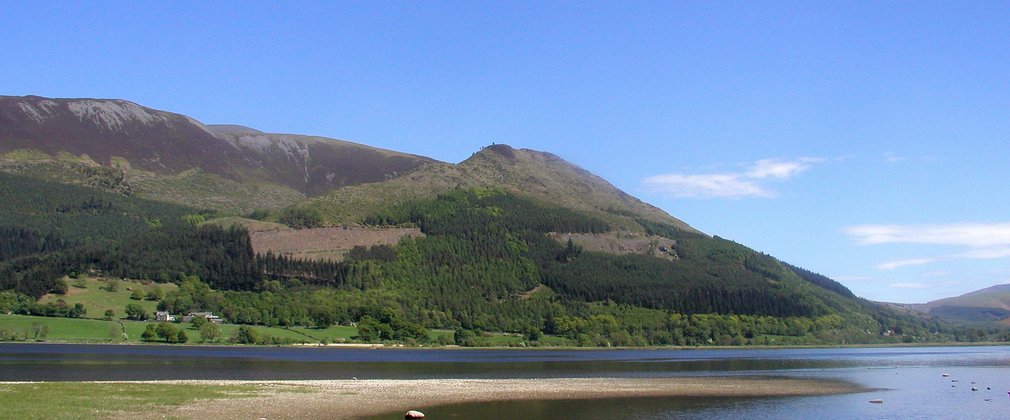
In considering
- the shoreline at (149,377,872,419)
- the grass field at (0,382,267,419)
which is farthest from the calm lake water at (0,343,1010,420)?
the grass field at (0,382,267,419)

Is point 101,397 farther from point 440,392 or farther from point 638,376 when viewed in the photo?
point 638,376

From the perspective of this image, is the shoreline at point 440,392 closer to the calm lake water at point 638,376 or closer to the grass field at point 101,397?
the grass field at point 101,397

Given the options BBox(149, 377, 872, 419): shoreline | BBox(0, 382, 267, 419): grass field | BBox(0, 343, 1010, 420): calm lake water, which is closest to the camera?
BBox(0, 382, 267, 419): grass field

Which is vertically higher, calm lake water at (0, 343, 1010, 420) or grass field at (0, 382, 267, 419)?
calm lake water at (0, 343, 1010, 420)

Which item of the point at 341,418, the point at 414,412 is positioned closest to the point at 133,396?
the point at 341,418

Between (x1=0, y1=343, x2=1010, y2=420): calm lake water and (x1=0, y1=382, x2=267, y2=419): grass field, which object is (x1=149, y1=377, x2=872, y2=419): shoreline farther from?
(x1=0, y1=343, x2=1010, y2=420): calm lake water

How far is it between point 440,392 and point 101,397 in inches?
1176

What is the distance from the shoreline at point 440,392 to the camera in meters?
63.8

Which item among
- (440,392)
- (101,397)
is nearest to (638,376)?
(440,392)

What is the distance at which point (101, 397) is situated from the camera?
64.4m

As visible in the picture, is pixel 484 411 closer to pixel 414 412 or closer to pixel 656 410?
pixel 414 412

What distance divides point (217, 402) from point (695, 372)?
79.5 m

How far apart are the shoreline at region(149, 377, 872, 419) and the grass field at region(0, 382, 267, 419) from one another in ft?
6.87

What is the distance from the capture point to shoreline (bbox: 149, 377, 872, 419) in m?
63.8
